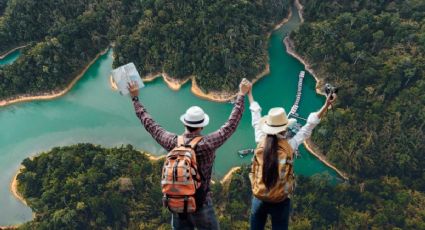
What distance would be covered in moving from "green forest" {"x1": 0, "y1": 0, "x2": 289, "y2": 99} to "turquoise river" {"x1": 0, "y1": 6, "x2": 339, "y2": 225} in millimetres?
1410

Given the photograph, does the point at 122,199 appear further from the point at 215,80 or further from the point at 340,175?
the point at 340,175

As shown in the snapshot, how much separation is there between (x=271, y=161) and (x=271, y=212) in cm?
91

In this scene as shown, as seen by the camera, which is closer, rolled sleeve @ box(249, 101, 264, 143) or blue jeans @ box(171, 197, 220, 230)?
blue jeans @ box(171, 197, 220, 230)

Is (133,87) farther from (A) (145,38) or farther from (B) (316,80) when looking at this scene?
(A) (145,38)

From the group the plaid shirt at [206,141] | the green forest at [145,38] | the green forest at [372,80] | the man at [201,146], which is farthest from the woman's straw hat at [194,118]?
the green forest at [145,38]

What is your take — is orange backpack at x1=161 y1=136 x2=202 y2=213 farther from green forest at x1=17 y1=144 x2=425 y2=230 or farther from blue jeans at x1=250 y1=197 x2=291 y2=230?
green forest at x1=17 y1=144 x2=425 y2=230

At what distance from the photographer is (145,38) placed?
35.6m

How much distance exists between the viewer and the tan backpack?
578 centimetres

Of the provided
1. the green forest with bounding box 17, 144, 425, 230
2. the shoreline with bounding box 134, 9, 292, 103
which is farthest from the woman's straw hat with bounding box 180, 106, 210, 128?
the shoreline with bounding box 134, 9, 292, 103

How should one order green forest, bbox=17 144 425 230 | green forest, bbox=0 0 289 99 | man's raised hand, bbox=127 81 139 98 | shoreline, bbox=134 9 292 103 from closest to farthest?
man's raised hand, bbox=127 81 139 98 < green forest, bbox=17 144 425 230 < shoreline, bbox=134 9 292 103 < green forest, bbox=0 0 289 99

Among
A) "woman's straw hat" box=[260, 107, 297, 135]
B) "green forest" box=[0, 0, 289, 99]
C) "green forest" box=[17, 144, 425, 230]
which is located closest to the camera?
"woman's straw hat" box=[260, 107, 297, 135]

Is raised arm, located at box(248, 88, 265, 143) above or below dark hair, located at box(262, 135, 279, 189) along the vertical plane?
above

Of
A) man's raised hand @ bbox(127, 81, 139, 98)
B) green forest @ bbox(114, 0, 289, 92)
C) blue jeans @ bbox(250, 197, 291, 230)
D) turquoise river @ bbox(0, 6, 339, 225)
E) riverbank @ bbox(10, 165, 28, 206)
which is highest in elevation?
man's raised hand @ bbox(127, 81, 139, 98)

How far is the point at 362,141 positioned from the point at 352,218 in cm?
651
